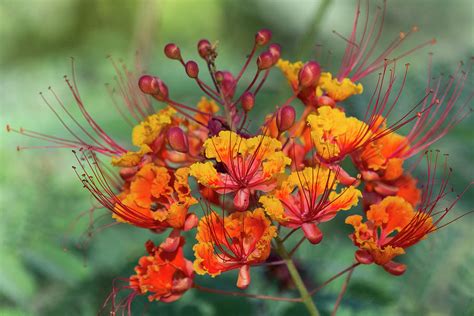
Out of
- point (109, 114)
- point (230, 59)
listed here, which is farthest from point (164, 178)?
point (230, 59)

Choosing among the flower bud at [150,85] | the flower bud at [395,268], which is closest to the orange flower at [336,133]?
the flower bud at [395,268]

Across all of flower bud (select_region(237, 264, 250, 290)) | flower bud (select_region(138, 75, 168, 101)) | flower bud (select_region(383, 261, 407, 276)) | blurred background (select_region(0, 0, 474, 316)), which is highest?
flower bud (select_region(138, 75, 168, 101))

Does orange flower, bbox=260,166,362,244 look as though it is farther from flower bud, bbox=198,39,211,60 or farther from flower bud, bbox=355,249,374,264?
flower bud, bbox=198,39,211,60

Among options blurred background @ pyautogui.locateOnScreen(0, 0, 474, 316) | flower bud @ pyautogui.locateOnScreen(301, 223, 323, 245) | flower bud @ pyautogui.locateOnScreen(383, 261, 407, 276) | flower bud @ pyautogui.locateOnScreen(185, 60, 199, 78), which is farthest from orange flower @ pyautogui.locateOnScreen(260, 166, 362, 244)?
blurred background @ pyautogui.locateOnScreen(0, 0, 474, 316)

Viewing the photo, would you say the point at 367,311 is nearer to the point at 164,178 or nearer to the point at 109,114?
the point at 164,178

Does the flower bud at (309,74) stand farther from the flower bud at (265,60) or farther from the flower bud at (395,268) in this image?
the flower bud at (395,268)

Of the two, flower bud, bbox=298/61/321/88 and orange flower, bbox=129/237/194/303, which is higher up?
flower bud, bbox=298/61/321/88

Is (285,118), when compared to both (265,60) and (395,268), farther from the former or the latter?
(395,268)
